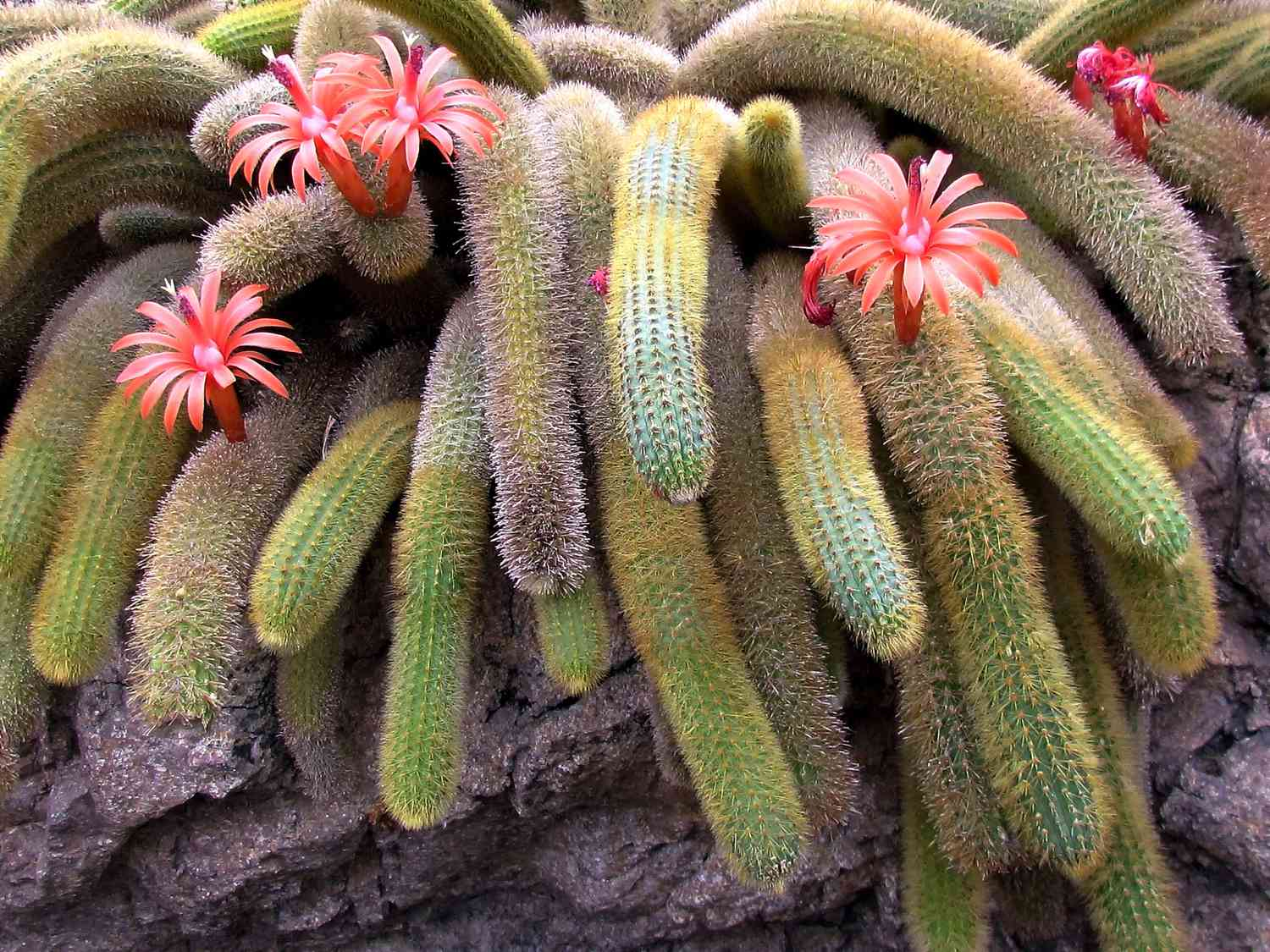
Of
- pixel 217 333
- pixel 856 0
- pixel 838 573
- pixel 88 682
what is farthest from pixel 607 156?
pixel 88 682

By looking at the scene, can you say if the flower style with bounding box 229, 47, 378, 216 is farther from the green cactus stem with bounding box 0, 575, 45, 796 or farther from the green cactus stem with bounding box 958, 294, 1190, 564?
the green cactus stem with bounding box 958, 294, 1190, 564

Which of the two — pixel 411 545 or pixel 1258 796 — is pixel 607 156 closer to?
pixel 411 545

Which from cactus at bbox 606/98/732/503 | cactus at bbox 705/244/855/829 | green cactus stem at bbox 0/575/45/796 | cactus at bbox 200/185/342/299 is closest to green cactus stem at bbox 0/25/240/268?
cactus at bbox 200/185/342/299

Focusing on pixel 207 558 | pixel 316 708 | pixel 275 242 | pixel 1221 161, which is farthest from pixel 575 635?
pixel 1221 161

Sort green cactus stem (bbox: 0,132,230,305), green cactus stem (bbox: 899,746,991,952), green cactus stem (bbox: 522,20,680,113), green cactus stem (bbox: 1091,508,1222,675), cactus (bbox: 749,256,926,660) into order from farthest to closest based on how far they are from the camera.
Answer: green cactus stem (bbox: 522,20,680,113), green cactus stem (bbox: 0,132,230,305), green cactus stem (bbox: 899,746,991,952), green cactus stem (bbox: 1091,508,1222,675), cactus (bbox: 749,256,926,660)

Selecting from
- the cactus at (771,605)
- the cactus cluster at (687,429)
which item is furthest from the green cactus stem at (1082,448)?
the cactus at (771,605)

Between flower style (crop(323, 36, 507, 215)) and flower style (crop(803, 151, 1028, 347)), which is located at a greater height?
flower style (crop(323, 36, 507, 215))
